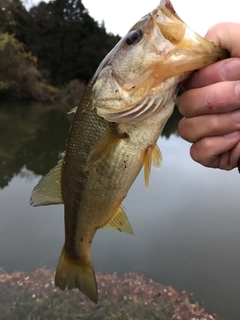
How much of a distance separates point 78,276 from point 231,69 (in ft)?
4.88

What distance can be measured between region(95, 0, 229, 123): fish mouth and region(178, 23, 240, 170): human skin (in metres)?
0.06

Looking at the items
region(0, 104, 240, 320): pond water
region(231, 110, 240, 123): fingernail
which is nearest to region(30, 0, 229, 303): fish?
region(231, 110, 240, 123): fingernail

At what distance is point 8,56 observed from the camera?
2658 centimetres

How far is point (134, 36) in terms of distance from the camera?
1.40 metres

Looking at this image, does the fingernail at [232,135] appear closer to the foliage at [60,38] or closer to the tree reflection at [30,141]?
the tree reflection at [30,141]

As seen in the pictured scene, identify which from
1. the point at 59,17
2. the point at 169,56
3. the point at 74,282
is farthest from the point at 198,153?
the point at 59,17

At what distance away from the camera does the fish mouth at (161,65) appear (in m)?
1.28

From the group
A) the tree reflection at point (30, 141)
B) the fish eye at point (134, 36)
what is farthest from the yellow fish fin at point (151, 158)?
the tree reflection at point (30, 141)

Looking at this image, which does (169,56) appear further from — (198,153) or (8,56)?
(8,56)

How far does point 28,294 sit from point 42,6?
36.6 meters

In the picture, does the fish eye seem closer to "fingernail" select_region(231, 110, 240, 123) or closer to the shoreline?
"fingernail" select_region(231, 110, 240, 123)

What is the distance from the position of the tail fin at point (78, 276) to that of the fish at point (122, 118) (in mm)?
221

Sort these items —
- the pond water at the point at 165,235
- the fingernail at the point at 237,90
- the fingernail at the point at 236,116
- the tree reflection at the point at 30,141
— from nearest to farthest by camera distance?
the fingernail at the point at 237,90 < the fingernail at the point at 236,116 < the pond water at the point at 165,235 < the tree reflection at the point at 30,141

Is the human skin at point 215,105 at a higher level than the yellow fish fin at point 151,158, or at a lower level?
higher
